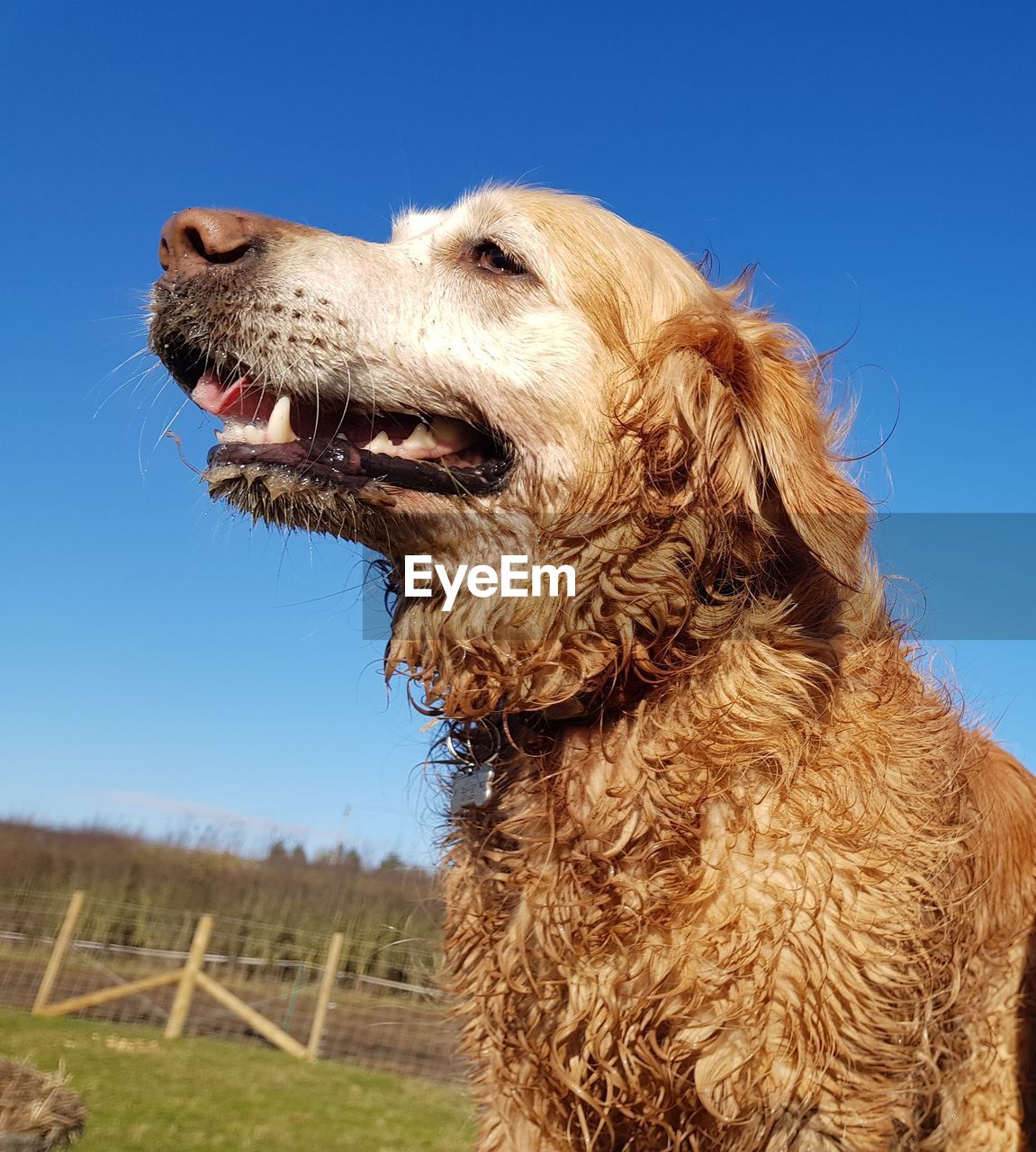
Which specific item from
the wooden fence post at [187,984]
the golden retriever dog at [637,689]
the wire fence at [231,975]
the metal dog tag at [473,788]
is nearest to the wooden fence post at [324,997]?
the wire fence at [231,975]

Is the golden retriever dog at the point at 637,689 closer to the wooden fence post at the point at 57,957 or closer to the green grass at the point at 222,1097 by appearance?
the green grass at the point at 222,1097

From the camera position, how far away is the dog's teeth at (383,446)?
245 centimetres

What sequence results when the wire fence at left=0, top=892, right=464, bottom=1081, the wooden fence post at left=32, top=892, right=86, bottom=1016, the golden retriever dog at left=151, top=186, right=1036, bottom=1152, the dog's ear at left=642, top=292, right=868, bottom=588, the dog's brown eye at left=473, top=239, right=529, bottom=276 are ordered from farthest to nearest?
the wire fence at left=0, top=892, right=464, bottom=1081 → the wooden fence post at left=32, top=892, right=86, bottom=1016 → the dog's brown eye at left=473, top=239, right=529, bottom=276 → the dog's ear at left=642, top=292, right=868, bottom=588 → the golden retriever dog at left=151, top=186, right=1036, bottom=1152

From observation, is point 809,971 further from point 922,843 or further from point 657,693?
point 657,693

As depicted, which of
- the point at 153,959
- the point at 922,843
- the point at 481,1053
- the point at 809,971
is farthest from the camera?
the point at 153,959

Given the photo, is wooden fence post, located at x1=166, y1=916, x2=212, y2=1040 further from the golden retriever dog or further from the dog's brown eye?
the dog's brown eye

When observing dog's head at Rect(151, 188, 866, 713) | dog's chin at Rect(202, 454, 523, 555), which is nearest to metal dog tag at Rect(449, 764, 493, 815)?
dog's head at Rect(151, 188, 866, 713)

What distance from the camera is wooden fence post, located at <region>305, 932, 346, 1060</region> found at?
17.3 m

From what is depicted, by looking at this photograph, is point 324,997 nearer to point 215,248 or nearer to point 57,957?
point 57,957

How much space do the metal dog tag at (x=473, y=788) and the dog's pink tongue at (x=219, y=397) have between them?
1.06m

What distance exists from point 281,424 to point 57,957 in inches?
734

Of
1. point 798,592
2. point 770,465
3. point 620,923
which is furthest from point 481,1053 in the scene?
point 770,465

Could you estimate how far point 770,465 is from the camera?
230cm

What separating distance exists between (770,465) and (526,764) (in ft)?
2.91
